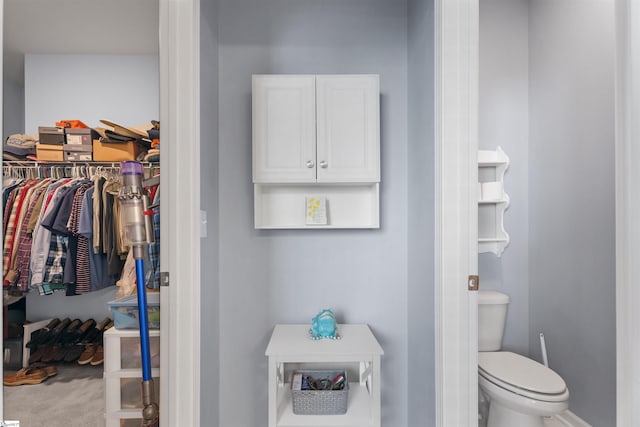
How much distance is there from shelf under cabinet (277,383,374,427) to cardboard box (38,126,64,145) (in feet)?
5.19

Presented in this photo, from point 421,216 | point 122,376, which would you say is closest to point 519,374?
point 421,216

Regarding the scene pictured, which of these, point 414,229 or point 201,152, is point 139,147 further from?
point 414,229

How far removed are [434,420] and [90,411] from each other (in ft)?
5.16

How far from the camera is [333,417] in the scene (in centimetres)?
176

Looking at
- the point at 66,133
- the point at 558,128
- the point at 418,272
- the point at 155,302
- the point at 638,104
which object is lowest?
the point at 155,302

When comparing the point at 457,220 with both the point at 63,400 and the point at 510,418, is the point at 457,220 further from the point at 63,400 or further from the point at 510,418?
the point at 63,400

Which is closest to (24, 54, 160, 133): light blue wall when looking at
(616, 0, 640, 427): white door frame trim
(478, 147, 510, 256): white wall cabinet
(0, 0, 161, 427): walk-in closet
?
(0, 0, 161, 427): walk-in closet

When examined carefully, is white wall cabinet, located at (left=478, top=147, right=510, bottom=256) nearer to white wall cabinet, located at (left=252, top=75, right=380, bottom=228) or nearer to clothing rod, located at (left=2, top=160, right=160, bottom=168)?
white wall cabinet, located at (left=252, top=75, right=380, bottom=228)

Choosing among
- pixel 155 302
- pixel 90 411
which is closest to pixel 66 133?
pixel 155 302

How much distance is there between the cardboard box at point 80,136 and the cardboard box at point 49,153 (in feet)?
0.19

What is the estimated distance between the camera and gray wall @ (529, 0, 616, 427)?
77.4 inches

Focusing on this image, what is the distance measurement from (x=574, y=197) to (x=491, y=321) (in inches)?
33.9

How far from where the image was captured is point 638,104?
838 millimetres

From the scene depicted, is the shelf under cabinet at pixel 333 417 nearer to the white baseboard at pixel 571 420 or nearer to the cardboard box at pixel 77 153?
the white baseboard at pixel 571 420
